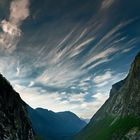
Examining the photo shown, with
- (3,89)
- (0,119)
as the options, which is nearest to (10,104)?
(3,89)

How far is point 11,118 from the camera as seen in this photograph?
234ft

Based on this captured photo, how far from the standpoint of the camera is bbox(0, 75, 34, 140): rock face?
65463 mm

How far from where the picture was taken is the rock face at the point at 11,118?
65.5m

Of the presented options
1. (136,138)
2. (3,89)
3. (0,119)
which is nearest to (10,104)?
(3,89)

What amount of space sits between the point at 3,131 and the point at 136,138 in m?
153

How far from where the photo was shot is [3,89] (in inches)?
3009

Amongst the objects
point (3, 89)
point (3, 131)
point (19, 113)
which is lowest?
point (3, 131)

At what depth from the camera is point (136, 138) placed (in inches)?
7790

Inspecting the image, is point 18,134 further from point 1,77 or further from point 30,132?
point 1,77

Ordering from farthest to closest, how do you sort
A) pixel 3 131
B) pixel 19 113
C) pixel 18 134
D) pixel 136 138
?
pixel 136 138 < pixel 19 113 < pixel 18 134 < pixel 3 131

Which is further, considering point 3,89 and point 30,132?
point 30,132

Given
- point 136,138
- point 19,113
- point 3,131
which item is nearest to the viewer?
point 3,131

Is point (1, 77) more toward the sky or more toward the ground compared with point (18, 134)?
more toward the sky

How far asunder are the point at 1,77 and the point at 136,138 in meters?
144
